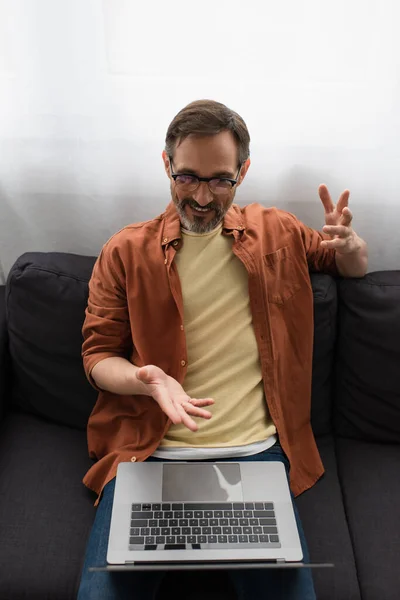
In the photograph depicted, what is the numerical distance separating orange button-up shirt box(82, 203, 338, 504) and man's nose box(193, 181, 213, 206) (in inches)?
4.6

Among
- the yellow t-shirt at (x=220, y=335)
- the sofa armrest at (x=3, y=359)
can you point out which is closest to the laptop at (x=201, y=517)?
the yellow t-shirt at (x=220, y=335)

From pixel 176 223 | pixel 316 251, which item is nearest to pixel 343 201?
pixel 316 251

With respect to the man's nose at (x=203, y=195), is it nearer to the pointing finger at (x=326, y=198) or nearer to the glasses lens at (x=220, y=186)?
Result: the glasses lens at (x=220, y=186)

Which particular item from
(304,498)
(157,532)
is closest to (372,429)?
(304,498)

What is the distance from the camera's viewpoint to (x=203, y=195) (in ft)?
4.44

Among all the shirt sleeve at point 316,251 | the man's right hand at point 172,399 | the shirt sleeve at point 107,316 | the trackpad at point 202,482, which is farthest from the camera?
the shirt sleeve at point 316,251

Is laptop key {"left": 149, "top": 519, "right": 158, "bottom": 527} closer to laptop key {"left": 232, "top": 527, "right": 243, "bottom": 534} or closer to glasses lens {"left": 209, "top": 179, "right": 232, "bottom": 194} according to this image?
laptop key {"left": 232, "top": 527, "right": 243, "bottom": 534}

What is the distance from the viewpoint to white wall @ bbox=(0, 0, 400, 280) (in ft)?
4.67

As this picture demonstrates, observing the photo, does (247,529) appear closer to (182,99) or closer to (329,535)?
(329,535)

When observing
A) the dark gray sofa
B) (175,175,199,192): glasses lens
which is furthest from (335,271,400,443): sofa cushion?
(175,175,199,192): glasses lens

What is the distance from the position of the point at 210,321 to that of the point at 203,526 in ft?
1.57

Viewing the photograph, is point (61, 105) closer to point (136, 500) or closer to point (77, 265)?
point (77, 265)

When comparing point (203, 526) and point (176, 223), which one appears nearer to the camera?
point (203, 526)

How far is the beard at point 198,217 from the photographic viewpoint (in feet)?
4.54
